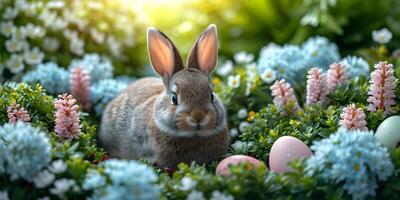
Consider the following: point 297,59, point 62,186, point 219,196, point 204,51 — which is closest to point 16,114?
point 62,186

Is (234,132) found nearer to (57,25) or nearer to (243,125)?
(243,125)

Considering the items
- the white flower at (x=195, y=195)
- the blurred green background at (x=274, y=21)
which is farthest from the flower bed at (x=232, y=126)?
the blurred green background at (x=274, y=21)

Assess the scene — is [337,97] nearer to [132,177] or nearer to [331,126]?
[331,126]

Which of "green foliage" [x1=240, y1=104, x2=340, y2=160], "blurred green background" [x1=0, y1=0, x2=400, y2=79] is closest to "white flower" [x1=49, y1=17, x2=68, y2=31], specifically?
"blurred green background" [x1=0, y1=0, x2=400, y2=79]

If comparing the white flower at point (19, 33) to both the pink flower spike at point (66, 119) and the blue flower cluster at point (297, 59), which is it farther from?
the blue flower cluster at point (297, 59)

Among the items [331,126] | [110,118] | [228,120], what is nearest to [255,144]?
[331,126]

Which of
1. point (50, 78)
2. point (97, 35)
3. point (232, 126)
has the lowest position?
point (232, 126)

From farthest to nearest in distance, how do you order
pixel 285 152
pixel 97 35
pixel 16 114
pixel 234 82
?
pixel 97 35, pixel 234 82, pixel 16 114, pixel 285 152
